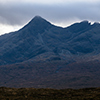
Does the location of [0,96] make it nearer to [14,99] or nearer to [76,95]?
[14,99]

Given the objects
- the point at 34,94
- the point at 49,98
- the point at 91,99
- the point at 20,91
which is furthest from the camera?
the point at 20,91

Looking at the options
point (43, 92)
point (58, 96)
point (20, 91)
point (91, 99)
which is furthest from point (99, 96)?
point (20, 91)

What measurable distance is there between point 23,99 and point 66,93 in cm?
863

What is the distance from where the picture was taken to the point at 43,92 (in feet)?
148

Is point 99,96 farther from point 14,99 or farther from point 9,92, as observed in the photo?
point 9,92

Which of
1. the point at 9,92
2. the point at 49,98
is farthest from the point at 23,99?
the point at 9,92

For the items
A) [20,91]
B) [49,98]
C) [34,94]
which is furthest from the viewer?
[20,91]

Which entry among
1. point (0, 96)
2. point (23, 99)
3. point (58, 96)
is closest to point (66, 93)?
point (58, 96)

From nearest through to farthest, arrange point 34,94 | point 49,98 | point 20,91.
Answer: point 49,98 → point 34,94 → point 20,91

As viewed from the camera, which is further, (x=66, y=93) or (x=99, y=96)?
(x=66, y=93)

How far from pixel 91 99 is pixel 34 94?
10807mm

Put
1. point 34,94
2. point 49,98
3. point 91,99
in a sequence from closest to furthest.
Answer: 1. point 91,99
2. point 49,98
3. point 34,94

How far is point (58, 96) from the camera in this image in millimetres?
41750

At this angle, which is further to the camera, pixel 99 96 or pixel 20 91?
pixel 20 91
